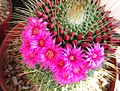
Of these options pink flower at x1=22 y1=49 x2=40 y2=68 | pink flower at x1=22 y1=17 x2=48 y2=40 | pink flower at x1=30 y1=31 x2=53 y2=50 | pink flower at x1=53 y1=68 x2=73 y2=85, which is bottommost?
pink flower at x1=53 y1=68 x2=73 y2=85

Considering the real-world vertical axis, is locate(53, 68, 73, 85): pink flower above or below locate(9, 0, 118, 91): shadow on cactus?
below

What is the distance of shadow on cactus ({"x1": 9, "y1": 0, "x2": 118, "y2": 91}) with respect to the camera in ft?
2.50

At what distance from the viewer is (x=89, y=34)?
81 cm

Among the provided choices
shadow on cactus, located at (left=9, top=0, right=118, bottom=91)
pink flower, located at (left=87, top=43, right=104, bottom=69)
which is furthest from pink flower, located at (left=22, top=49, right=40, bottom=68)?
pink flower, located at (left=87, top=43, right=104, bottom=69)

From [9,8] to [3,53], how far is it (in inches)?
9.8

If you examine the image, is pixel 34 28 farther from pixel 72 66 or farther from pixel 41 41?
pixel 72 66

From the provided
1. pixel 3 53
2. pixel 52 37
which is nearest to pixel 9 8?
pixel 3 53

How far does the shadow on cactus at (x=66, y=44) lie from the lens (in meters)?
0.76

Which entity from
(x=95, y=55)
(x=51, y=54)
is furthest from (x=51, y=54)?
(x=95, y=55)

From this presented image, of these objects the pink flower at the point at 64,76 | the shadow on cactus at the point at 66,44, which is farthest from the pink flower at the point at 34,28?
the pink flower at the point at 64,76

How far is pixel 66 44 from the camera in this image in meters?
0.79

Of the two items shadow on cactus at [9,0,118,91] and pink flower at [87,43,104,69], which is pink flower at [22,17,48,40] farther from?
pink flower at [87,43,104,69]

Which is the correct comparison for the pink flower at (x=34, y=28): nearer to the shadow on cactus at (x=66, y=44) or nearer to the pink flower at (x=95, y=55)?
the shadow on cactus at (x=66, y=44)

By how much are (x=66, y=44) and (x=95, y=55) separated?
0.29ft
